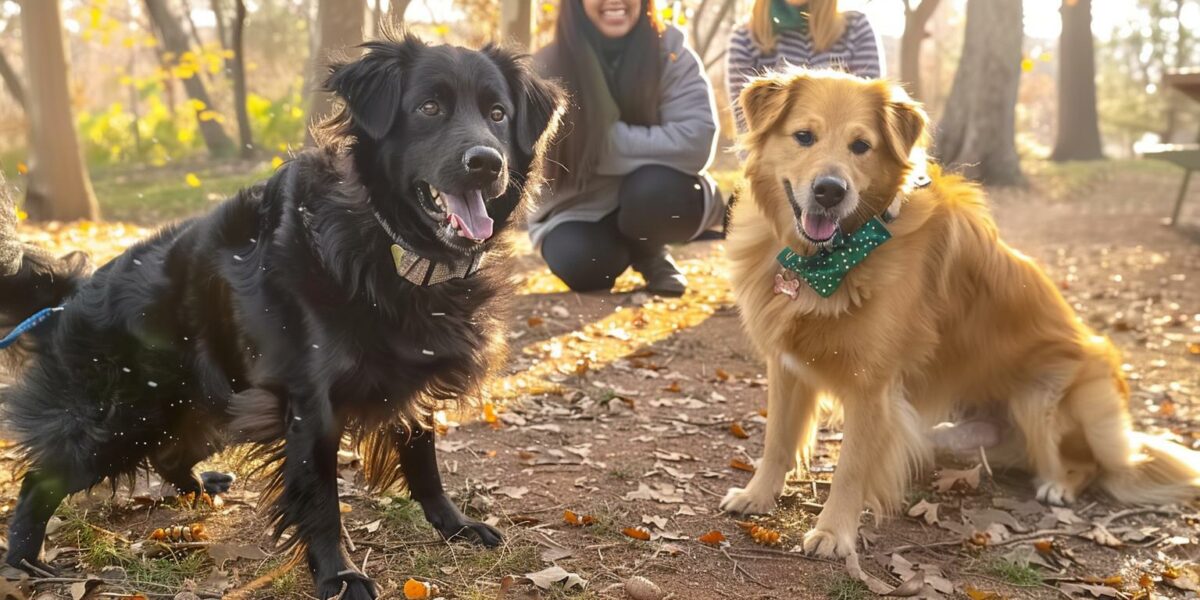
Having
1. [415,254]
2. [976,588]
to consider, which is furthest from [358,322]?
[976,588]

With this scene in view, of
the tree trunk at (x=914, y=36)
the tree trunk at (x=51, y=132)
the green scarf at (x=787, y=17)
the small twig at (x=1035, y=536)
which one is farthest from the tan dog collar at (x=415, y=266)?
the tree trunk at (x=914, y=36)

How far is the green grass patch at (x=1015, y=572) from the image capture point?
9.58 feet

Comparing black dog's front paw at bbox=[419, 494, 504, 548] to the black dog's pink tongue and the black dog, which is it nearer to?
the black dog

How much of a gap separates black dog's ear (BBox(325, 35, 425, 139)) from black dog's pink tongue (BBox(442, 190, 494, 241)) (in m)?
0.27

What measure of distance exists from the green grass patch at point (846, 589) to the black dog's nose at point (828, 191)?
1.18m

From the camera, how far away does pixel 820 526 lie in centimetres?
306

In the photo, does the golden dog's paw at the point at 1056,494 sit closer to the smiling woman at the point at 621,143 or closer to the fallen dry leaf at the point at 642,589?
the fallen dry leaf at the point at 642,589

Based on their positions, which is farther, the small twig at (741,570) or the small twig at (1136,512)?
the small twig at (1136,512)

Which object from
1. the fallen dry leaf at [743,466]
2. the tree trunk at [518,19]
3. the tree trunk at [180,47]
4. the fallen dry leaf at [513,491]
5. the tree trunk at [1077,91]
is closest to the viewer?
the fallen dry leaf at [513,491]

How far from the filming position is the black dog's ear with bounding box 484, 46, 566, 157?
9.13 ft

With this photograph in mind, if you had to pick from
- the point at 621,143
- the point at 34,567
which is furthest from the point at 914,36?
the point at 34,567

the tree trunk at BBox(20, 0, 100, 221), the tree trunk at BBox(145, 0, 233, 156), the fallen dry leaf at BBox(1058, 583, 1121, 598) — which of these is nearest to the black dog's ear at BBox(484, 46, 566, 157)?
the fallen dry leaf at BBox(1058, 583, 1121, 598)

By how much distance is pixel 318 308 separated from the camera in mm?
2473

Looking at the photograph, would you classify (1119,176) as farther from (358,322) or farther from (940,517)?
(358,322)
